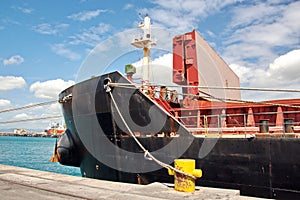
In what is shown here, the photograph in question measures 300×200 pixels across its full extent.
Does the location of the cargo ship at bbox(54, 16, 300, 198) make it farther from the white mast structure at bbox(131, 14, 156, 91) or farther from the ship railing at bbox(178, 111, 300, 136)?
the white mast structure at bbox(131, 14, 156, 91)

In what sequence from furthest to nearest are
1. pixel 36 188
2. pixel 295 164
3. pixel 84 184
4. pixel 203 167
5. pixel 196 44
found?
pixel 196 44 → pixel 203 167 → pixel 295 164 → pixel 84 184 → pixel 36 188

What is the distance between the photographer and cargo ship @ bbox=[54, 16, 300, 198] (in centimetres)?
755

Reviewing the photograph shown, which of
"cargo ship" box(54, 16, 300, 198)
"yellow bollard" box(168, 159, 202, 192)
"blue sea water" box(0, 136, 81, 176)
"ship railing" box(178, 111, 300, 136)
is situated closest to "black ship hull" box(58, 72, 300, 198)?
"cargo ship" box(54, 16, 300, 198)

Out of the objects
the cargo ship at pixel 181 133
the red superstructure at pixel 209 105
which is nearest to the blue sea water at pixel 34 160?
the cargo ship at pixel 181 133

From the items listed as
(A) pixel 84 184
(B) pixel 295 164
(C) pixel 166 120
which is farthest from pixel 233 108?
(A) pixel 84 184

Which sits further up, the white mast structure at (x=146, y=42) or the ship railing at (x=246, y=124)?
the white mast structure at (x=146, y=42)

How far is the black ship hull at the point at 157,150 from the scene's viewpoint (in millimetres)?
7395

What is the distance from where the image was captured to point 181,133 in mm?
8992

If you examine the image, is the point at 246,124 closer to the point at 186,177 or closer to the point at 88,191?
the point at 186,177

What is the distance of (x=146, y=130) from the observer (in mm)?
9727

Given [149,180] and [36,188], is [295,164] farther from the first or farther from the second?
[36,188]

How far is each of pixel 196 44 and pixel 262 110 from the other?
5.18 metres

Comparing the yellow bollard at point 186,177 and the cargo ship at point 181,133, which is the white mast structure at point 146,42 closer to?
the cargo ship at point 181,133

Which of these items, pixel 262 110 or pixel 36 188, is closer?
pixel 36 188
